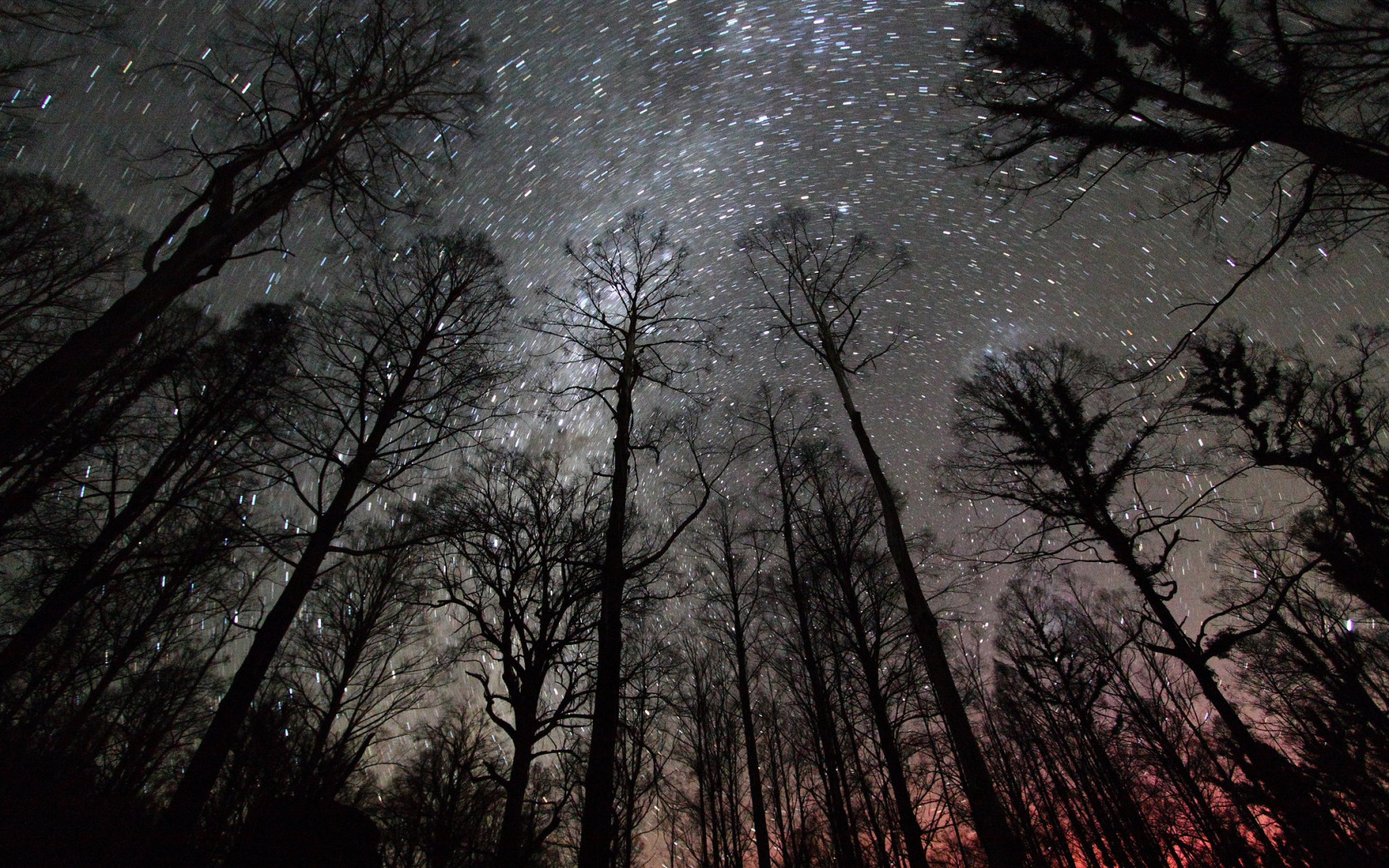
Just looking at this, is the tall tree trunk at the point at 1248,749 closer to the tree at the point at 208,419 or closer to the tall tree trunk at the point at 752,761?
the tall tree trunk at the point at 752,761

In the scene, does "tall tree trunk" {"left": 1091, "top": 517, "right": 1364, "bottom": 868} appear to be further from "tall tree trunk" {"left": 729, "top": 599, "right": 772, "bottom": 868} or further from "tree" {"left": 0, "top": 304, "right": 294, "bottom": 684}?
"tree" {"left": 0, "top": 304, "right": 294, "bottom": 684}

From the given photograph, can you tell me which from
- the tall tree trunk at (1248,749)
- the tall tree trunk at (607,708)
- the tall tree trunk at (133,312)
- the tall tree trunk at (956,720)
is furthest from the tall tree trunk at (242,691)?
the tall tree trunk at (1248,749)

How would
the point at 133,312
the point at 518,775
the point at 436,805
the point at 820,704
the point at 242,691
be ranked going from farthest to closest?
the point at 436,805
the point at 820,704
the point at 518,775
the point at 242,691
the point at 133,312

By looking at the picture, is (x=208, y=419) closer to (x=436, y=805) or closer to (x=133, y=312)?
(x=133, y=312)

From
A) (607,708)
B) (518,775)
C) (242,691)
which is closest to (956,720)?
(607,708)

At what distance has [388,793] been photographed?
21.8m

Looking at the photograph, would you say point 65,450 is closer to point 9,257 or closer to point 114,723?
point 9,257

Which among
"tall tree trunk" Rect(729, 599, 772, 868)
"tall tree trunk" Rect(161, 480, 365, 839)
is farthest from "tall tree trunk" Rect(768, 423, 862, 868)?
"tall tree trunk" Rect(161, 480, 365, 839)

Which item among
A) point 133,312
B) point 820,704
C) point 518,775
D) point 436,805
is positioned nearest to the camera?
point 133,312

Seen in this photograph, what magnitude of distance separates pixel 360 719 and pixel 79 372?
36.0ft

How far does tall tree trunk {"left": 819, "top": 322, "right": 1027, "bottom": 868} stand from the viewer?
3.49m

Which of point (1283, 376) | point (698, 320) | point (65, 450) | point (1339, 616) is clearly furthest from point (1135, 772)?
point (65, 450)

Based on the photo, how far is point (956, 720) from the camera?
13.0ft

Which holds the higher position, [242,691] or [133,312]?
[133,312]
